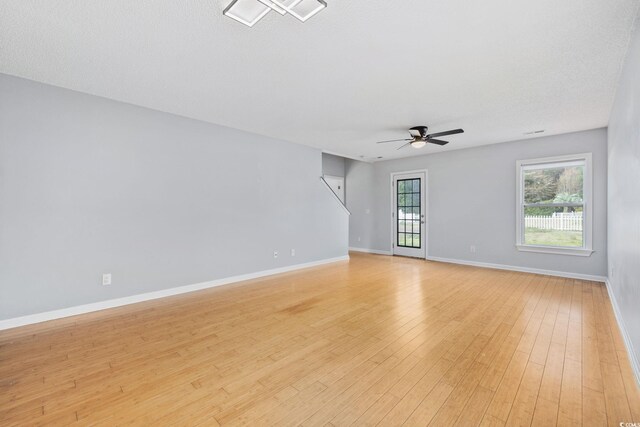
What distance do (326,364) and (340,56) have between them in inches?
102

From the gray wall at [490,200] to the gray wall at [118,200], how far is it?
3.80 metres

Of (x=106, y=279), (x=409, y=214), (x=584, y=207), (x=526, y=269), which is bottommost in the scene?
(x=526, y=269)

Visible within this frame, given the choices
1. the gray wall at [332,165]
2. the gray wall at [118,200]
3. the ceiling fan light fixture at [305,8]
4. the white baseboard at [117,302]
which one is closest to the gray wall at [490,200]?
the gray wall at [332,165]

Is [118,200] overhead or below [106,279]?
overhead

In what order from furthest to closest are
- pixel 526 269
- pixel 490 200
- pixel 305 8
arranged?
pixel 490 200 → pixel 526 269 → pixel 305 8

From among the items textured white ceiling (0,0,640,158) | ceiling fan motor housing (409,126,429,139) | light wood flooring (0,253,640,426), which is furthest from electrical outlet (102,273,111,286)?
ceiling fan motor housing (409,126,429,139)

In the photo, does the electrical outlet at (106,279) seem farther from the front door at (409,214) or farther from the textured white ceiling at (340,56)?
the front door at (409,214)

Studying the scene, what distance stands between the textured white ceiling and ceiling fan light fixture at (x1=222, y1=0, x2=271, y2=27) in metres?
0.08

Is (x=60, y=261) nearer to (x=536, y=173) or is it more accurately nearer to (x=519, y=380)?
(x=519, y=380)

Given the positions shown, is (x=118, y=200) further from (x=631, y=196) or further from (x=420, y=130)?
(x=631, y=196)

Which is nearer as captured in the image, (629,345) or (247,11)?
(247,11)

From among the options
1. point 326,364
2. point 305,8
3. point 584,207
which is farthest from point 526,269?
point 305,8

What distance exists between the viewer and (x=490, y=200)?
5.74m

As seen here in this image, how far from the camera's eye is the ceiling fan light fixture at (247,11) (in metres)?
1.85
